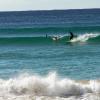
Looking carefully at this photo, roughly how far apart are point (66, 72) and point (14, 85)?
217 inches

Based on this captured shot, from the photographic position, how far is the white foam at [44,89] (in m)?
12.1

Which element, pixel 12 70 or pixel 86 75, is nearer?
pixel 86 75

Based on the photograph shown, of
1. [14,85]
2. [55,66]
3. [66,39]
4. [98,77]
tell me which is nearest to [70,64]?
[55,66]

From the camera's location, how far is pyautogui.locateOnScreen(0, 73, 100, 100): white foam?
39.8ft

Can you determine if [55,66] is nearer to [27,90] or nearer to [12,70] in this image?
[12,70]

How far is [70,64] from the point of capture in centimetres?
2103

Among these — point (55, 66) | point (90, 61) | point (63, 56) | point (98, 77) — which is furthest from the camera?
point (63, 56)

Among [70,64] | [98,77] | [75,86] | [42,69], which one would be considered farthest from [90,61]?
[75,86]

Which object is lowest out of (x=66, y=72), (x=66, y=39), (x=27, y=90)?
(x=27, y=90)

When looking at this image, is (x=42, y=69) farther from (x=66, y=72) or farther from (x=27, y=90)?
(x=27, y=90)

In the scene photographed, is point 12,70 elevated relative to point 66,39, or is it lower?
lower

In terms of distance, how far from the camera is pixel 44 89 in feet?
42.1

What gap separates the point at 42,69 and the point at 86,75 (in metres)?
2.57

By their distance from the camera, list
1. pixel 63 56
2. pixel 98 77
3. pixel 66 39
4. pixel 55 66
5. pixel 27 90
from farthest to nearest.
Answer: pixel 66 39 < pixel 63 56 < pixel 55 66 < pixel 98 77 < pixel 27 90
